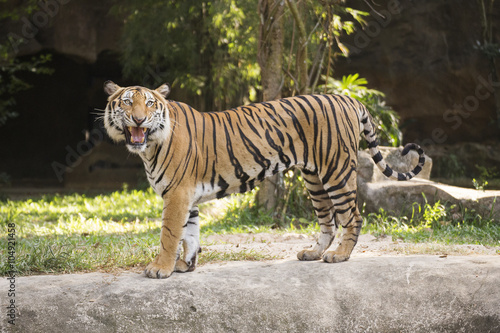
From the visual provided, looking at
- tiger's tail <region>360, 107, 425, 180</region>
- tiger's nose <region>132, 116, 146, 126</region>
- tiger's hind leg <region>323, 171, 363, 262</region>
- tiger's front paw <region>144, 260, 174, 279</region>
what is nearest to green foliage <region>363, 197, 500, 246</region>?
tiger's tail <region>360, 107, 425, 180</region>

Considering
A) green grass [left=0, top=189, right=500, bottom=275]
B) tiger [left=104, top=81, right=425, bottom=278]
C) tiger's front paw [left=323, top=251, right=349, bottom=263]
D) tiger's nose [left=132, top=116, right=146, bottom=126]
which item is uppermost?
tiger's nose [left=132, top=116, right=146, bottom=126]

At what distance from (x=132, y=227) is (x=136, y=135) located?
3.95 m

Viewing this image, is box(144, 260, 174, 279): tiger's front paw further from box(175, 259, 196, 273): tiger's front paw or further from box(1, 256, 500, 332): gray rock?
box(175, 259, 196, 273): tiger's front paw

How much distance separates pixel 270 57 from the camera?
7.68m

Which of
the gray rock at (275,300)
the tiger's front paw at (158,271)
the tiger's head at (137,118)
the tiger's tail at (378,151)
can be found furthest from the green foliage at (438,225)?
the tiger's head at (137,118)

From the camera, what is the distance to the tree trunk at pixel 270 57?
24.6ft

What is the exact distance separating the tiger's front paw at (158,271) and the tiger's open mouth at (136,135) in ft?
2.75

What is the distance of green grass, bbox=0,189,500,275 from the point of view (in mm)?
4469

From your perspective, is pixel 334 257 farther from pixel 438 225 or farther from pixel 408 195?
pixel 408 195

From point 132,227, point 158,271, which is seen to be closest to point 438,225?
point 132,227

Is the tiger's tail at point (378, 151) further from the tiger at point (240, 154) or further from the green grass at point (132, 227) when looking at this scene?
the green grass at point (132, 227)

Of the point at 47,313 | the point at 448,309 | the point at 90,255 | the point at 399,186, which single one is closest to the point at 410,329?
the point at 448,309

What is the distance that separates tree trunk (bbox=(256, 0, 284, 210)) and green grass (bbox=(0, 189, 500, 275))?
11.3 inches

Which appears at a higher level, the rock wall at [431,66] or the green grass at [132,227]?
the rock wall at [431,66]
